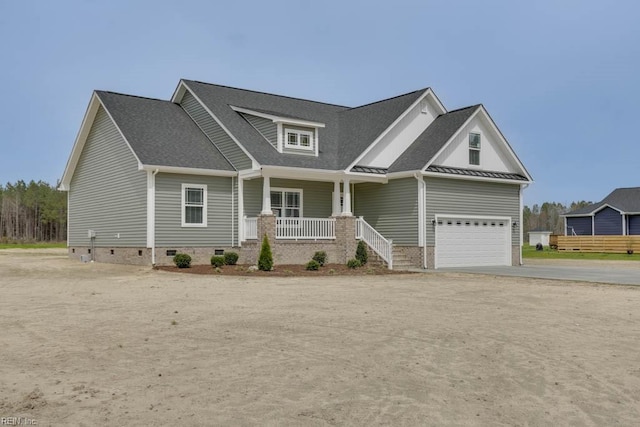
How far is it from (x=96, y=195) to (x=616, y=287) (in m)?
21.4

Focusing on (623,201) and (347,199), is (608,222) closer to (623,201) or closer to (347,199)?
(623,201)

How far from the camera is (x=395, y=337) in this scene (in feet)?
28.9

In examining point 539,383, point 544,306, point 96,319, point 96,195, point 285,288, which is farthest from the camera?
point 96,195

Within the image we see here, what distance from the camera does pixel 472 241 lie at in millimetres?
26531

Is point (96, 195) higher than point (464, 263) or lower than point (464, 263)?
higher

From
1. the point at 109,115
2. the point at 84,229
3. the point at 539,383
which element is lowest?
the point at 539,383

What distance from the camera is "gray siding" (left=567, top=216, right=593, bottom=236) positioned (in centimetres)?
5412

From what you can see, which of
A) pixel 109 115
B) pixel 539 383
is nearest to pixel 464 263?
pixel 109 115

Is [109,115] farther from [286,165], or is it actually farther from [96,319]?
[96,319]

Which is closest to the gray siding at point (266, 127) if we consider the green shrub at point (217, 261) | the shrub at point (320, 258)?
the shrub at point (320, 258)

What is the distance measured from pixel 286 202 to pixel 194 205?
160 inches

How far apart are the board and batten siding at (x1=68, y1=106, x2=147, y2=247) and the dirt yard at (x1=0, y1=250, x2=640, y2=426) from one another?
998cm

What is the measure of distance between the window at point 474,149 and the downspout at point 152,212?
44.0 ft

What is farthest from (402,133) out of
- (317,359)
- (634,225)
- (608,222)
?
(608,222)
